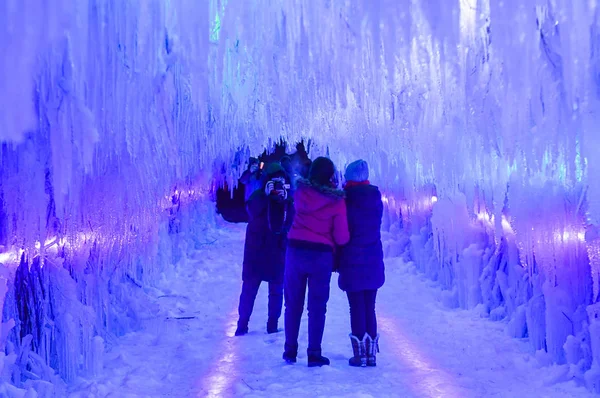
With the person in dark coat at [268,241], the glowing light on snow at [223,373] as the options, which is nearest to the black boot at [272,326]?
the person in dark coat at [268,241]

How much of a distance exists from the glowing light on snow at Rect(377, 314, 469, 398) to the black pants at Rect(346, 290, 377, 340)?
0.40 meters

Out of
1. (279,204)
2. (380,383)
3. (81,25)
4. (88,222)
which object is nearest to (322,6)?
(279,204)

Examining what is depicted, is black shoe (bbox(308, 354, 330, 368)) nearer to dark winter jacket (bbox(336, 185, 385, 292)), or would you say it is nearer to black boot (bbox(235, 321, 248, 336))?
dark winter jacket (bbox(336, 185, 385, 292))

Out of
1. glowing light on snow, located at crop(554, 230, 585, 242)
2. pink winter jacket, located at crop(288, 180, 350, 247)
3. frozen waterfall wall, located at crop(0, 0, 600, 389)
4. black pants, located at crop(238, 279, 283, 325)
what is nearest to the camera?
frozen waterfall wall, located at crop(0, 0, 600, 389)

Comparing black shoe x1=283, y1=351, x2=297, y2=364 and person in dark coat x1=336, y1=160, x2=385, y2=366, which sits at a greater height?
person in dark coat x1=336, y1=160, x2=385, y2=366

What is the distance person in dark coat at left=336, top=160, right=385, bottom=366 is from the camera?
4.01 m

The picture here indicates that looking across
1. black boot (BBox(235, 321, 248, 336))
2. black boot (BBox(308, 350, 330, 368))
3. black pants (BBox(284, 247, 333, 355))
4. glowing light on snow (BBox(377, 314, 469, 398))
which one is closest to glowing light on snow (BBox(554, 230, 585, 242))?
glowing light on snow (BBox(377, 314, 469, 398))

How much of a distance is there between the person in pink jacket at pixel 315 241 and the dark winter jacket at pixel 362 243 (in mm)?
95

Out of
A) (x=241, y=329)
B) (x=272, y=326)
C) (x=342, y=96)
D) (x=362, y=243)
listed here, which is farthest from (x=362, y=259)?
(x=342, y=96)

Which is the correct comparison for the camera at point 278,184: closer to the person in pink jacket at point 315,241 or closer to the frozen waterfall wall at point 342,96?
the person in pink jacket at point 315,241

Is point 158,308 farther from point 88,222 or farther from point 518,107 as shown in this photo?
point 518,107

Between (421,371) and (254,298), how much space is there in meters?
1.63

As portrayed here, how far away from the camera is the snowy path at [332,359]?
11.8 ft

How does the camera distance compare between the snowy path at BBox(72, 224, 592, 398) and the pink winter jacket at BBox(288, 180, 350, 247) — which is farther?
the pink winter jacket at BBox(288, 180, 350, 247)
